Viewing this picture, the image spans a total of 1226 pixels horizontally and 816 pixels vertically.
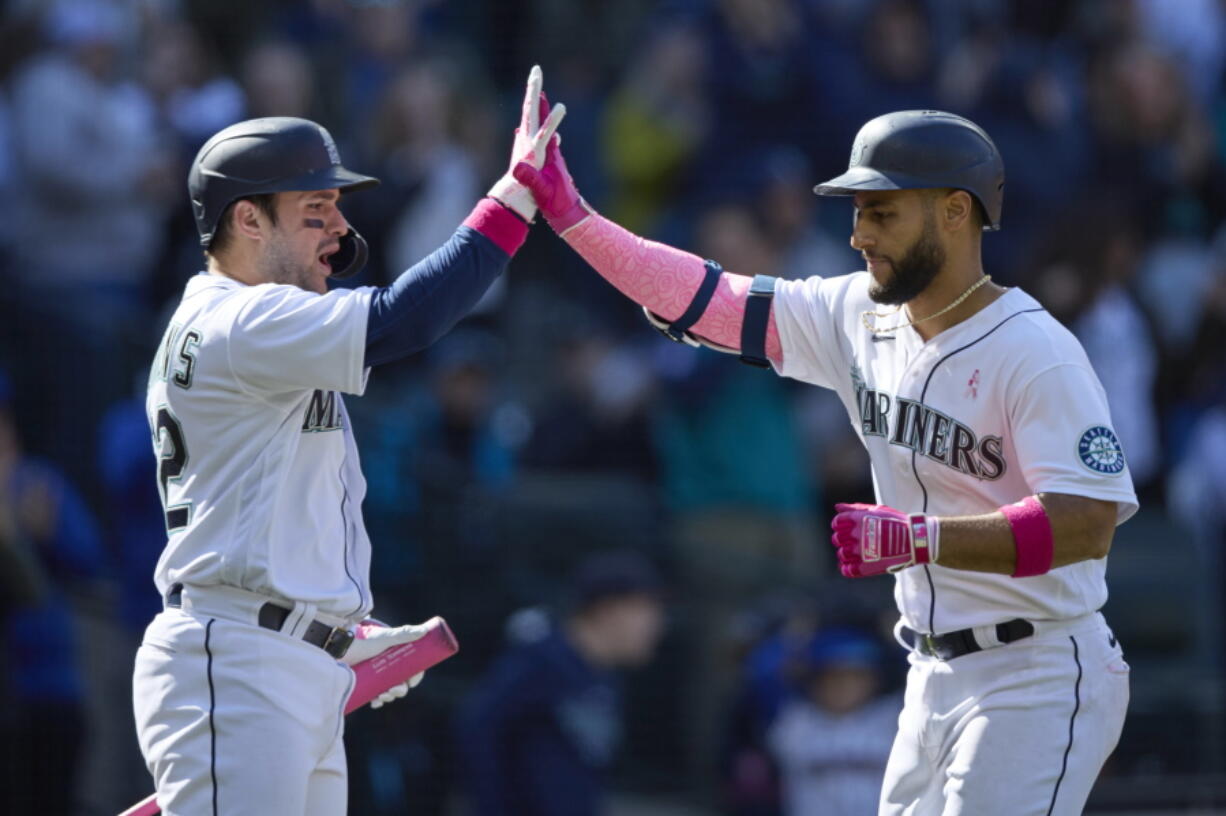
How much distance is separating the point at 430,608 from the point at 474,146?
225cm

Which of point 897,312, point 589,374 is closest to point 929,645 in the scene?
point 897,312

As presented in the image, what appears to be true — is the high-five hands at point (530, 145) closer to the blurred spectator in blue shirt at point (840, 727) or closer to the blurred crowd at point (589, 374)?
the blurred crowd at point (589, 374)

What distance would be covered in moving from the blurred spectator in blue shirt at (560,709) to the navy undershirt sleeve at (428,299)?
131 inches

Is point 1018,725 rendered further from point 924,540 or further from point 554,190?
point 554,190

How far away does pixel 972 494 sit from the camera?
406 cm

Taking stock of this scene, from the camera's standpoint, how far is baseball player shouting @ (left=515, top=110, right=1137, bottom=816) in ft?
12.5

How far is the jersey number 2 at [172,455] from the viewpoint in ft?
13.1

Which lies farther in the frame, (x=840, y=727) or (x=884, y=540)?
(x=840, y=727)

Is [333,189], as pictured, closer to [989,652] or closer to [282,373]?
[282,373]

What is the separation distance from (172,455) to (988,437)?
1.79 metres

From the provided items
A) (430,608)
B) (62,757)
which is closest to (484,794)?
(430,608)

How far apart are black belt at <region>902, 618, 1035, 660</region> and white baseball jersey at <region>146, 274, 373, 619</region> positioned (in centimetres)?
128

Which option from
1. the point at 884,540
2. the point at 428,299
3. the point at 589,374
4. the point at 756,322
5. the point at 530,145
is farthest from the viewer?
the point at 589,374

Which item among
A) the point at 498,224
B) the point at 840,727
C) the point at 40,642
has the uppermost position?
the point at 498,224
